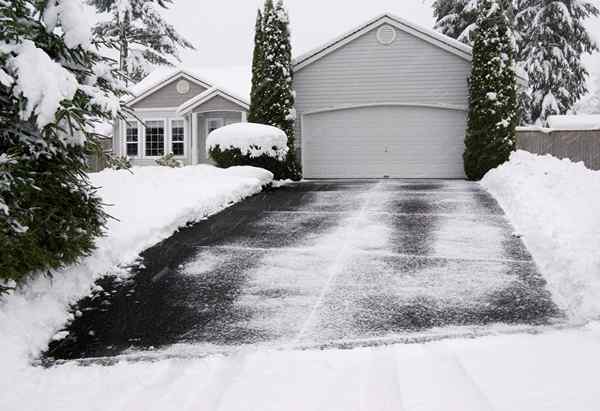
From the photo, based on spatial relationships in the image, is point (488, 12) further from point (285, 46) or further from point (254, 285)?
point (254, 285)

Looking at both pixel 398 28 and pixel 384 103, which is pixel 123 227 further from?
pixel 398 28

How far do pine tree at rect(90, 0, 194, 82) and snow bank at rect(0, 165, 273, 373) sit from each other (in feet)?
73.4

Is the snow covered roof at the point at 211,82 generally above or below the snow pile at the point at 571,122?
above

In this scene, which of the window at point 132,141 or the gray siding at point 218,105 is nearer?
the gray siding at point 218,105

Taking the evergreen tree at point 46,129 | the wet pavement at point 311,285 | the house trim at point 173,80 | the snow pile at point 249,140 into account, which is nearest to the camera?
the wet pavement at point 311,285

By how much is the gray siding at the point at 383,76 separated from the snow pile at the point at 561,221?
5.36 metres

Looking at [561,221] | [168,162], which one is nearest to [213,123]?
[168,162]

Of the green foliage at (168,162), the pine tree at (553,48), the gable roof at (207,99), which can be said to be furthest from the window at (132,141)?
the pine tree at (553,48)

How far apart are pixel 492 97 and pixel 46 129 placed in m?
13.4

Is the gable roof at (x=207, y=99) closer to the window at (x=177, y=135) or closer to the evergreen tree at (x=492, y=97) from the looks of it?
the window at (x=177, y=135)

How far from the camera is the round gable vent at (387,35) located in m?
18.0

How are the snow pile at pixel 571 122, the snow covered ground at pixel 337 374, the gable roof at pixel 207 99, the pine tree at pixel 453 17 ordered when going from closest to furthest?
the snow covered ground at pixel 337 374
the snow pile at pixel 571 122
the gable roof at pixel 207 99
the pine tree at pixel 453 17

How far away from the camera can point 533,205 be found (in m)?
8.98

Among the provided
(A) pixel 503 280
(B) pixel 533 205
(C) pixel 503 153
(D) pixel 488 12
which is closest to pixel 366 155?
(C) pixel 503 153
